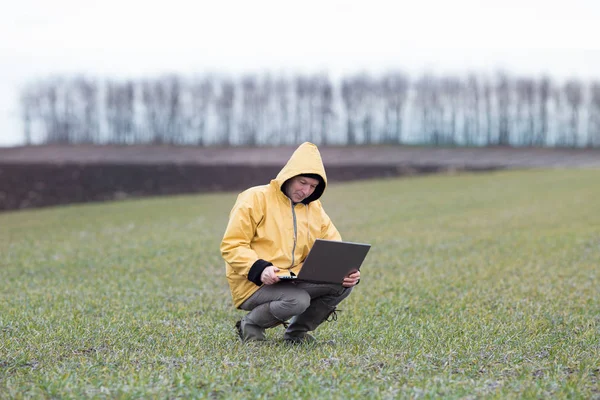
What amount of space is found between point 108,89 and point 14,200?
4946 cm

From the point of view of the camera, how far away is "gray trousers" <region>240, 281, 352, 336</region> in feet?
22.5

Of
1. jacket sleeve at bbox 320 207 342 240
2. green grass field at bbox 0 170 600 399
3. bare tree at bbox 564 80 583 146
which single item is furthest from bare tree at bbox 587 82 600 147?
jacket sleeve at bbox 320 207 342 240

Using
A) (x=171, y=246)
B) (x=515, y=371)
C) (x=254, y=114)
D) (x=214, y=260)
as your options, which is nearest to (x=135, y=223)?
(x=171, y=246)

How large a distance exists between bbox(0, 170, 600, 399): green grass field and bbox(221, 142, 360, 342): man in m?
0.42

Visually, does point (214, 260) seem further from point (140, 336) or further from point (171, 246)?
point (140, 336)

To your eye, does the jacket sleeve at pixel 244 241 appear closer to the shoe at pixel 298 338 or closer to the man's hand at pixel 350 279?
the man's hand at pixel 350 279

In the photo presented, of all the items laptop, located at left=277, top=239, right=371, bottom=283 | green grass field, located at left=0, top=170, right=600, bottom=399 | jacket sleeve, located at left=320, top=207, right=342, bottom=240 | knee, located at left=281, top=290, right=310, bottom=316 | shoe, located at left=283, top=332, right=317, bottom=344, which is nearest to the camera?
green grass field, located at left=0, top=170, right=600, bottom=399

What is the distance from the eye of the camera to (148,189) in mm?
45375

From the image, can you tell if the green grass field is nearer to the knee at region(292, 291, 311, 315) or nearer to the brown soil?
the knee at region(292, 291, 311, 315)

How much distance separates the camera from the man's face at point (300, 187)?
22.5ft

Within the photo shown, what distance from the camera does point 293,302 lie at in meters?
6.82

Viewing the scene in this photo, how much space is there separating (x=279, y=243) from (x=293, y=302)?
0.54m

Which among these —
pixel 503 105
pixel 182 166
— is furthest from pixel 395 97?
pixel 182 166

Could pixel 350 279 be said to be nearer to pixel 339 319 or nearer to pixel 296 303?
pixel 296 303
